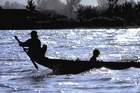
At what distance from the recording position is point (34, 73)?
29.9 m

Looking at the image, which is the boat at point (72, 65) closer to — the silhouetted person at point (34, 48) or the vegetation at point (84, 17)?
the silhouetted person at point (34, 48)

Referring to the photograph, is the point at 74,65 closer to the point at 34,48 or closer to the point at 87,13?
the point at 34,48

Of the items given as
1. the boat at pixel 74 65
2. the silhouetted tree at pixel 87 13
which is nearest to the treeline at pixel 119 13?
the silhouetted tree at pixel 87 13

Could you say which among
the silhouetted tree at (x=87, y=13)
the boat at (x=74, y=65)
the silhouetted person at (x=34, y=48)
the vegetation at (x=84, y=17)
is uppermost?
the silhouetted person at (x=34, y=48)

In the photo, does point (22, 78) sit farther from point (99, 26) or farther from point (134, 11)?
point (134, 11)

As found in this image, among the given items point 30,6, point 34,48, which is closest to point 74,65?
point 34,48

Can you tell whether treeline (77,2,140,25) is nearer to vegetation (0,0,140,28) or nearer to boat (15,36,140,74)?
vegetation (0,0,140,28)

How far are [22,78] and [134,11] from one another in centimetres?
10387

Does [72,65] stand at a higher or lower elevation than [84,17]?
higher

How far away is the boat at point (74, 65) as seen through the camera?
24969mm

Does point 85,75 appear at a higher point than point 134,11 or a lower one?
higher

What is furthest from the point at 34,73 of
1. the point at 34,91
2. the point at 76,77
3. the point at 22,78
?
the point at 34,91

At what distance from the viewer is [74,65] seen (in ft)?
82.4

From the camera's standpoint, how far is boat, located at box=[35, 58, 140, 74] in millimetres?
24969
